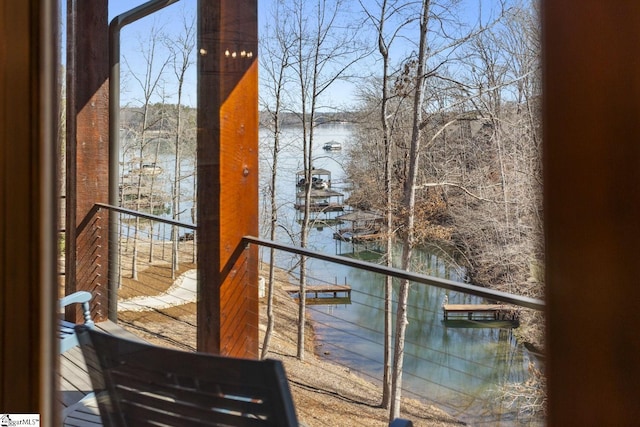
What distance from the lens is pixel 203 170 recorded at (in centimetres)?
107

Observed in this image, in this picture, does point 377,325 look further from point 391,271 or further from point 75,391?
point 75,391

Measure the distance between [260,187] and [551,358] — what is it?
2.37 feet

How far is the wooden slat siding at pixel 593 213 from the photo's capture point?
0.43 metres

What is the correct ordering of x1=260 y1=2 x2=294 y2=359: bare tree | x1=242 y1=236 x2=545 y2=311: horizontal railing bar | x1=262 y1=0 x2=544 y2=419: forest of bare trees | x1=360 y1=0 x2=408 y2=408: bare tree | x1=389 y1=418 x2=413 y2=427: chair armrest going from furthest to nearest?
x1=360 y1=0 x2=408 y2=408: bare tree → x1=260 y1=2 x2=294 y2=359: bare tree → x1=389 y1=418 x2=413 y2=427: chair armrest → x1=242 y1=236 x2=545 y2=311: horizontal railing bar → x1=262 y1=0 x2=544 y2=419: forest of bare trees

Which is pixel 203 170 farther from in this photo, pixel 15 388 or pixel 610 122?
pixel 610 122

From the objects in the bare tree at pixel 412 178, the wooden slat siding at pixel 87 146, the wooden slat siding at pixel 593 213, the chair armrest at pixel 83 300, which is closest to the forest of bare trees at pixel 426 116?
the bare tree at pixel 412 178

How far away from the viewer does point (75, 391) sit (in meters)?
1.04

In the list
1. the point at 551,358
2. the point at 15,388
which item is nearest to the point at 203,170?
the point at 15,388

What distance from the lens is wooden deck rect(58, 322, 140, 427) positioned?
3.33ft

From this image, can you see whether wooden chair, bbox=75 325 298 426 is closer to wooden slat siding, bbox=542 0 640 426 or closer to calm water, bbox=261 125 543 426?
calm water, bbox=261 125 543 426

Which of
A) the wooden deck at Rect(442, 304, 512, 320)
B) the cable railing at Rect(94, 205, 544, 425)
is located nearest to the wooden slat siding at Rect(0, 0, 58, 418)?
the cable railing at Rect(94, 205, 544, 425)

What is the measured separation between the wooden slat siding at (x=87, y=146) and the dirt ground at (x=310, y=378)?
111mm

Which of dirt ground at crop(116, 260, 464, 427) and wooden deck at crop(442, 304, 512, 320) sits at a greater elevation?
wooden deck at crop(442, 304, 512, 320)

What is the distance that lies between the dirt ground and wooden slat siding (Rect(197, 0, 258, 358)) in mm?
43
